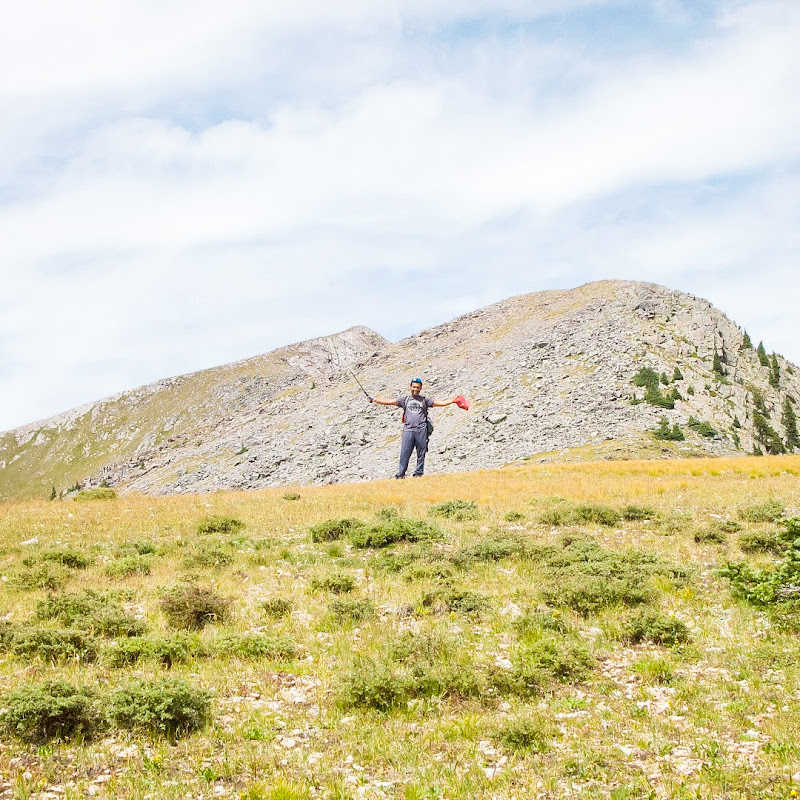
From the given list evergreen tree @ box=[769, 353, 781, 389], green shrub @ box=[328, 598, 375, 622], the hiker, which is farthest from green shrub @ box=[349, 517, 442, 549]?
evergreen tree @ box=[769, 353, 781, 389]

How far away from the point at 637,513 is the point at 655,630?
8980mm

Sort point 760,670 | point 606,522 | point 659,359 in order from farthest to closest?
point 659,359 → point 606,522 → point 760,670

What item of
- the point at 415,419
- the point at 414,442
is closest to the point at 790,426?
the point at 414,442

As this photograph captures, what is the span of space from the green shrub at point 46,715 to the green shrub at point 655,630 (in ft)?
27.3

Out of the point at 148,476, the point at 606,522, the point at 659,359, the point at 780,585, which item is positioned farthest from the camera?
the point at 148,476

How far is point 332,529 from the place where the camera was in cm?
1928

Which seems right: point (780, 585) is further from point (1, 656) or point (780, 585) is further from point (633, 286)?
point (633, 286)

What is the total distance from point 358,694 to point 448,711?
1259 millimetres

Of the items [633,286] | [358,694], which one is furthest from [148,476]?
[358,694]

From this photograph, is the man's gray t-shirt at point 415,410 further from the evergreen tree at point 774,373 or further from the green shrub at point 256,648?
the evergreen tree at point 774,373

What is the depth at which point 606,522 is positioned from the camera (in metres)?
19.9

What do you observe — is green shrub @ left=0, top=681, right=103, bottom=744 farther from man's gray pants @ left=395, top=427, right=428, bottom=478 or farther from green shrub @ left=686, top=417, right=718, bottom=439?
green shrub @ left=686, top=417, right=718, bottom=439

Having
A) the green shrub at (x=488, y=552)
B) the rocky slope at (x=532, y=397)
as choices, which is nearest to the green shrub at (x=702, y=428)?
the rocky slope at (x=532, y=397)

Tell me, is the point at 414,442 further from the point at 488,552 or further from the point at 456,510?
the point at 488,552
